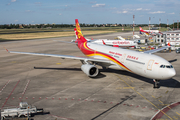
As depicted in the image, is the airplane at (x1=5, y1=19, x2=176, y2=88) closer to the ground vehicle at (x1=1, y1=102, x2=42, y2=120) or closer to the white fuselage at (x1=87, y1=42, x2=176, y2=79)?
the white fuselage at (x1=87, y1=42, x2=176, y2=79)

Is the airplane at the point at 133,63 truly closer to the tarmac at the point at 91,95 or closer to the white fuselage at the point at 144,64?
the white fuselage at the point at 144,64

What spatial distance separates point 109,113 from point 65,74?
16.9 metres

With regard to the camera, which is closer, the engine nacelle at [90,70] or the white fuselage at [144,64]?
the white fuselage at [144,64]

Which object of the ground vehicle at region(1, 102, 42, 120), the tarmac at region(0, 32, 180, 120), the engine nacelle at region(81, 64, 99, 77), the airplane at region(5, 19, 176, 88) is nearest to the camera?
the ground vehicle at region(1, 102, 42, 120)

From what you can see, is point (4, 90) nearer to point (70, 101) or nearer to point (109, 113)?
point (70, 101)

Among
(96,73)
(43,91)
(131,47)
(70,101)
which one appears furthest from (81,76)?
(131,47)

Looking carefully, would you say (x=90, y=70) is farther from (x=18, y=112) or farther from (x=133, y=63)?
(x=18, y=112)

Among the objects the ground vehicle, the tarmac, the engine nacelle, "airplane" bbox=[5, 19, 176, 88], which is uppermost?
"airplane" bbox=[5, 19, 176, 88]

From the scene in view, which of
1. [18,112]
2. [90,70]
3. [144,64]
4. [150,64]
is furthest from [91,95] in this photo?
[18,112]

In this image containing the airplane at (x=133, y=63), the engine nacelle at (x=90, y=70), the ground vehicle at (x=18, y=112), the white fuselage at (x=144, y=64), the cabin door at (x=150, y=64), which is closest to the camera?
the ground vehicle at (x=18, y=112)

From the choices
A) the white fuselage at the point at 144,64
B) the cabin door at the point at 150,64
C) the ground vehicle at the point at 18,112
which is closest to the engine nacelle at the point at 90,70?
the white fuselage at the point at 144,64

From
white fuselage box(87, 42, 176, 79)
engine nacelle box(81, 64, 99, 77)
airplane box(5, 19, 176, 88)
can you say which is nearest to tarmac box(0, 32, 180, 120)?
engine nacelle box(81, 64, 99, 77)

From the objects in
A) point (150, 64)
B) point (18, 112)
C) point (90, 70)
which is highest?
point (150, 64)

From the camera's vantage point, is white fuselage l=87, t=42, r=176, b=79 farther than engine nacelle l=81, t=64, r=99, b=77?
No
